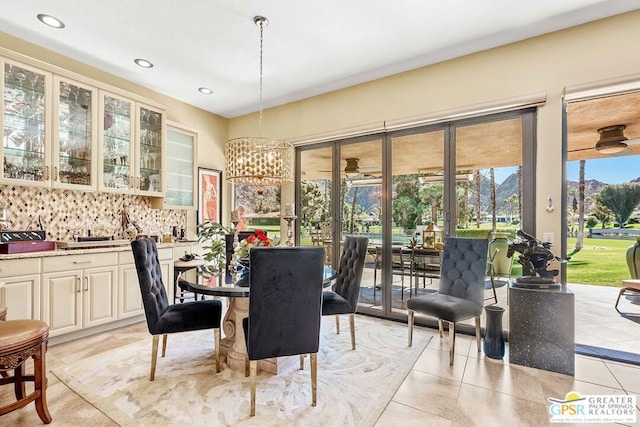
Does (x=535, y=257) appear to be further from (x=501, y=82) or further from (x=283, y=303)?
(x=283, y=303)

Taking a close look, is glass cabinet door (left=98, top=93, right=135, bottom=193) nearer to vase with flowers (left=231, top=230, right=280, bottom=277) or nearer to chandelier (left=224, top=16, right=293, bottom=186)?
chandelier (left=224, top=16, right=293, bottom=186)

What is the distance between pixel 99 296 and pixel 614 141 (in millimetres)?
6017

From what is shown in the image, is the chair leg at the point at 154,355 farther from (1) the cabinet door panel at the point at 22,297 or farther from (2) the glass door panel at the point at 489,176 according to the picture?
(2) the glass door panel at the point at 489,176

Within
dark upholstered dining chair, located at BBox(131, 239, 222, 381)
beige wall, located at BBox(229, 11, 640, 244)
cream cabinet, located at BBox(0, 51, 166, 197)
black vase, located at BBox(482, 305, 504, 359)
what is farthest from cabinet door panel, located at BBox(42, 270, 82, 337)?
black vase, located at BBox(482, 305, 504, 359)

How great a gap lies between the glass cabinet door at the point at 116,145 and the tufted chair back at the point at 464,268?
12.3 feet

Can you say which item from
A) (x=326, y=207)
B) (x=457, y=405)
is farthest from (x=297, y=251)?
(x=326, y=207)

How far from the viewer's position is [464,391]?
2219 mm

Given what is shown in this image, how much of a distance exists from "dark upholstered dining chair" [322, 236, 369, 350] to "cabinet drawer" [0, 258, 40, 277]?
2.63m

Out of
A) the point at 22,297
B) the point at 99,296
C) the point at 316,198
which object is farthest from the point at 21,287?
the point at 316,198

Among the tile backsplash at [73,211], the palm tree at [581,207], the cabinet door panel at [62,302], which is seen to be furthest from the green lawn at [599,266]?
the cabinet door panel at [62,302]

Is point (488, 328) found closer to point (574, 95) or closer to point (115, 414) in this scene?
point (574, 95)

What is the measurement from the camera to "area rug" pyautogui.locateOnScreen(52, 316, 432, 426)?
1.91 metres

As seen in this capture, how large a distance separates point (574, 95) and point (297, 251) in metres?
2.87

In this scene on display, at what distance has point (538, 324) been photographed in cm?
256
